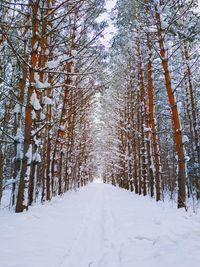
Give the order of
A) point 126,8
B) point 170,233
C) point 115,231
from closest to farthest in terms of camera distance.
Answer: point 170,233 < point 115,231 < point 126,8

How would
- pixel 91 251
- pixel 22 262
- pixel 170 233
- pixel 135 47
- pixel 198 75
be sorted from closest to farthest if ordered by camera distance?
pixel 22 262 < pixel 91 251 < pixel 170 233 < pixel 135 47 < pixel 198 75

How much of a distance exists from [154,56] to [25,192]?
925cm

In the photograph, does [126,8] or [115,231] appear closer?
[115,231]

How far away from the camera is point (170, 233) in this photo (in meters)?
4.71

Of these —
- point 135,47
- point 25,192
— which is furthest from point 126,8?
point 25,192

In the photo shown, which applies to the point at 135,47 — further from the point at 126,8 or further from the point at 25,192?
the point at 25,192

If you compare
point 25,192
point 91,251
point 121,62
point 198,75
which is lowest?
point 91,251

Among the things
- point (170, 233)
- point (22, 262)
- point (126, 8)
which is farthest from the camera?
point (126, 8)

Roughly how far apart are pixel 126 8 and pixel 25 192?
394 inches

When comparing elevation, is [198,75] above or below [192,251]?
above

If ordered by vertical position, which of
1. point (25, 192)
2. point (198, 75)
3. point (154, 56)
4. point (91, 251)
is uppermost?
point (198, 75)

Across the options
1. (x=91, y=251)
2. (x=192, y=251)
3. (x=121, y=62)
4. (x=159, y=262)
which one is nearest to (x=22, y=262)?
(x=91, y=251)

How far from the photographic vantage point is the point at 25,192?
6.66 metres

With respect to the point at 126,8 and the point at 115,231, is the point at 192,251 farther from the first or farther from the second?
the point at 126,8
